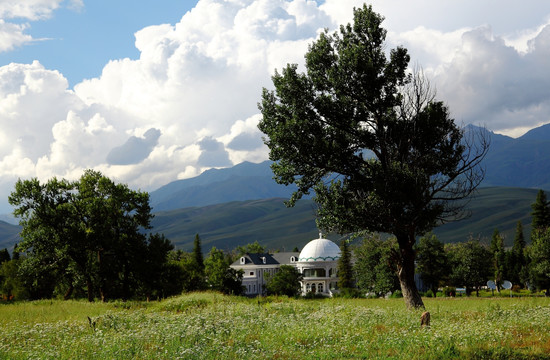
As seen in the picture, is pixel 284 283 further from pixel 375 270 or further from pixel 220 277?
pixel 375 270

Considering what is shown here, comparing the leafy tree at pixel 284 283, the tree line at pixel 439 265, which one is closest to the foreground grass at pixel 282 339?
the tree line at pixel 439 265

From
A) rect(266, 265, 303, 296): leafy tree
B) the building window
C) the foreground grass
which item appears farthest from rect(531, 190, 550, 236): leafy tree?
the foreground grass

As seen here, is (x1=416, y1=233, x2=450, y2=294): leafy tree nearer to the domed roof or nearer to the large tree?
the domed roof

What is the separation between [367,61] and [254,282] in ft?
346

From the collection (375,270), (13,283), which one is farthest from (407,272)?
(13,283)

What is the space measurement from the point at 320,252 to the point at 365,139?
10351 cm

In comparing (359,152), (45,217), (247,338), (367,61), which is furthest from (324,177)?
(45,217)

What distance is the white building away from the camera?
12588 cm

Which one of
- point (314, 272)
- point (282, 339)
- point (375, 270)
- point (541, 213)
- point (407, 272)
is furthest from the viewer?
point (314, 272)

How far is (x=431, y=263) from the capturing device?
78.1 m

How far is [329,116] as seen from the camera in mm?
26562

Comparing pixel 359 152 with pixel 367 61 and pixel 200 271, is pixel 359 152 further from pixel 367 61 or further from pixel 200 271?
pixel 200 271

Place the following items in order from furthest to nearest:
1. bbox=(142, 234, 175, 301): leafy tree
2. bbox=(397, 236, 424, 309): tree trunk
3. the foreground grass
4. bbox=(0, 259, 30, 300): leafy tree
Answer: bbox=(0, 259, 30, 300): leafy tree
bbox=(142, 234, 175, 301): leafy tree
bbox=(397, 236, 424, 309): tree trunk
the foreground grass

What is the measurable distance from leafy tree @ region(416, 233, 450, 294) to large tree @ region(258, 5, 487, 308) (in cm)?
5379
